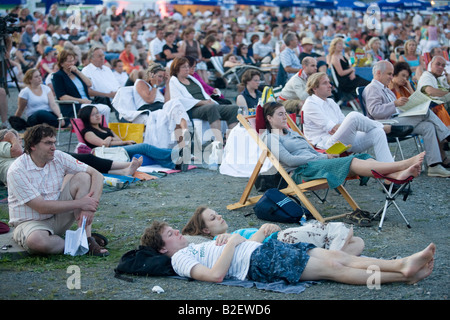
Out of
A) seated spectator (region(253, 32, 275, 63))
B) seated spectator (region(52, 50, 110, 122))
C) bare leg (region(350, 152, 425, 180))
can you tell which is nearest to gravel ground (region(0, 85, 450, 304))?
bare leg (region(350, 152, 425, 180))

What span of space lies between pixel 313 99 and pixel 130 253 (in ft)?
12.1

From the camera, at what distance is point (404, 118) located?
25.7 ft

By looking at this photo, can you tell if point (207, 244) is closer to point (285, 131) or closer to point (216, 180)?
point (285, 131)

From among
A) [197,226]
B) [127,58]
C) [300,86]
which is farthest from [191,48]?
[197,226]

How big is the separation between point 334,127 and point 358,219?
182 centimetres

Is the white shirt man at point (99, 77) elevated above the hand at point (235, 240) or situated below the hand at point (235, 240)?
above

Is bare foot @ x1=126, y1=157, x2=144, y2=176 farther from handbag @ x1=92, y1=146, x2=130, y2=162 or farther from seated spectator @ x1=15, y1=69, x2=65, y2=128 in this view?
seated spectator @ x1=15, y1=69, x2=65, y2=128

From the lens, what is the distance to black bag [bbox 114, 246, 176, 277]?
421 cm

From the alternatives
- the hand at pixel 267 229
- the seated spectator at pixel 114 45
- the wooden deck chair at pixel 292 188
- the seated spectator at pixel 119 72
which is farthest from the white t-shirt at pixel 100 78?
the seated spectator at pixel 114 45

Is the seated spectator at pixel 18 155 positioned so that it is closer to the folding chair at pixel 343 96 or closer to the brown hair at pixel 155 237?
the brown hair at pixel 155 237

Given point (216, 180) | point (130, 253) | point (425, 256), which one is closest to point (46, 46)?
point (216, 180)

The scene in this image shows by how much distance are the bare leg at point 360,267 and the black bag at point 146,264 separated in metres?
0.95

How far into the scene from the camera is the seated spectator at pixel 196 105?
9047mm

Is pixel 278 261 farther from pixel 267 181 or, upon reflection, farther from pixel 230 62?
pixel 230 62
